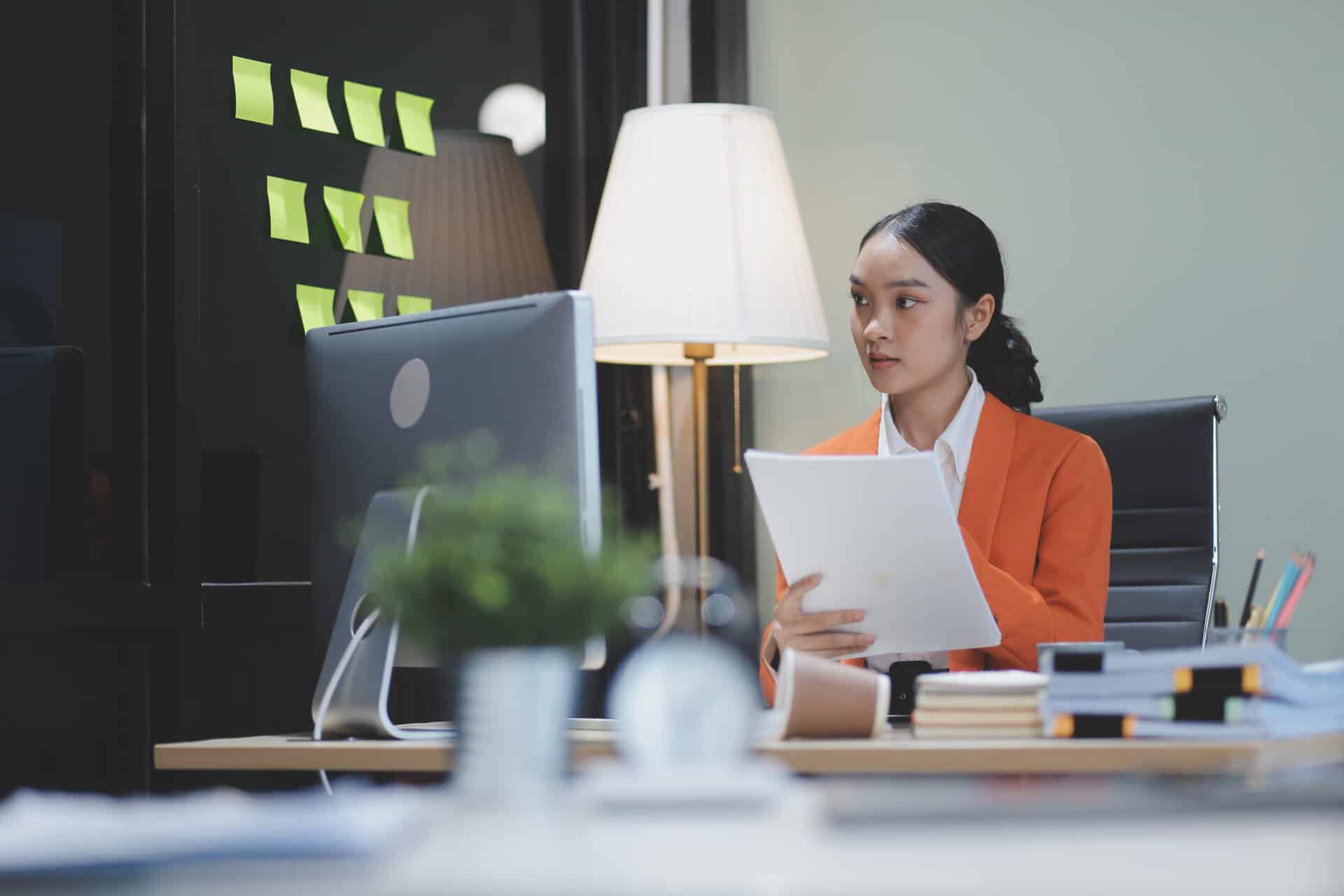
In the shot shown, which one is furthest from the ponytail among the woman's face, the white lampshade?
the white lampshade

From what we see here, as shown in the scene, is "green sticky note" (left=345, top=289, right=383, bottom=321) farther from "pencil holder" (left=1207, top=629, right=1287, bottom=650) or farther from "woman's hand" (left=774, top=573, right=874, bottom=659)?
"pencil holder" (left=1207, top=629, right=1287, bottom=650)

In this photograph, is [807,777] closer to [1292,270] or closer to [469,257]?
[469,257]

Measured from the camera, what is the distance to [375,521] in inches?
60.4

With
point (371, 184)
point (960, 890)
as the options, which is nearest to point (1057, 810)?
point (960, 890)

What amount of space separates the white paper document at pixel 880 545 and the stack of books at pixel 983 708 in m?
0.18

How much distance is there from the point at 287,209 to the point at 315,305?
6.0 inches

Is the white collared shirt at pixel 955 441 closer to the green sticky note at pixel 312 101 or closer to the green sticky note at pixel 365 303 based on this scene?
the green sticky note at pixel 365 303

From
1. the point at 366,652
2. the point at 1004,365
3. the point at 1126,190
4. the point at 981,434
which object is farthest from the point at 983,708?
the point at 1126,190

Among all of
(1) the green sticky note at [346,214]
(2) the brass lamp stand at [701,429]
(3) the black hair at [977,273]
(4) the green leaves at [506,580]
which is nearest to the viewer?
(4) the green leaves at [506,580]

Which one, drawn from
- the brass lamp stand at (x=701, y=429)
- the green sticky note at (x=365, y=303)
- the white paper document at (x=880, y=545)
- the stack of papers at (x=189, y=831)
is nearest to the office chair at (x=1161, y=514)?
the brass lamp stand at (x=701, y=429)

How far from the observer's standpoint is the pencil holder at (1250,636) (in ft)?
4.17

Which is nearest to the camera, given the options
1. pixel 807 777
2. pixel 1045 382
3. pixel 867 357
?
pixel 807 777

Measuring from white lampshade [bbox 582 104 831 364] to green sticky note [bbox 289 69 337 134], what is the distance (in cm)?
49

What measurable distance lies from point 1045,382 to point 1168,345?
0.25 meters
